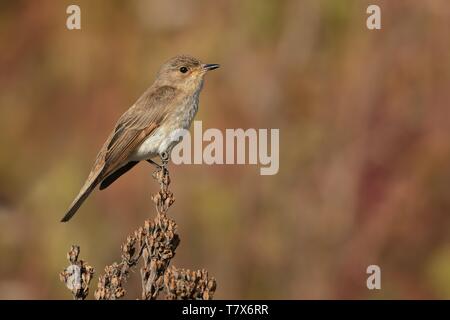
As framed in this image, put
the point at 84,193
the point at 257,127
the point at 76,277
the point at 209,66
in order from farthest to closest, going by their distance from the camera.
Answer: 1. the point at 257,127
2. the point at 209,66
3. the point at 84,193
4. the point at 76,277

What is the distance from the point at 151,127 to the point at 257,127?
6.40 ft

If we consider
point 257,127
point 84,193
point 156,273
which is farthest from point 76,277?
point 257,127

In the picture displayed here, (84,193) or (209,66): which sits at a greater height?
(209,66)

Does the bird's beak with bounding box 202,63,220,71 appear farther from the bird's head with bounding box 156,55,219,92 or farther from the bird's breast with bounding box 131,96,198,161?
the bird's breast with bounding box 131,96,198,161

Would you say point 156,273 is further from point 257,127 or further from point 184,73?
point 257,127

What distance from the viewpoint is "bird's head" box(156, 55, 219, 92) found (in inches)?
264

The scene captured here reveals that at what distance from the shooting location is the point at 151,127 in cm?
634

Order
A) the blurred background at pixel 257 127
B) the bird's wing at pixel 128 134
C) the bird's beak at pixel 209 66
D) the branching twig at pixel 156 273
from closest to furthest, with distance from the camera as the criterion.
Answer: the branching twig at pixel 156 273
the bird's wing at pixel 128 134
the bird's beak at pixel 209 66
the blurred background at pixel 257 127

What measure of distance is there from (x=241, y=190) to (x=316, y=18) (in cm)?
180

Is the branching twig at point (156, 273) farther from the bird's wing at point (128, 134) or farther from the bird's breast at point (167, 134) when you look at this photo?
the bird's breast at point (167, 134)

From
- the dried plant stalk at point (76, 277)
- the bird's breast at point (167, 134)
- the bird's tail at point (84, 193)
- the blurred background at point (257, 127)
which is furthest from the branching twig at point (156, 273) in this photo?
the blurred background at point (257, 127)

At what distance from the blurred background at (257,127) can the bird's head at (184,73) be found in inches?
57.6

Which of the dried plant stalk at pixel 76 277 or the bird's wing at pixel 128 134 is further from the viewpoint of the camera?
the bird's wing at pixel 128 134

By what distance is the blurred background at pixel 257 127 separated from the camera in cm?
783
